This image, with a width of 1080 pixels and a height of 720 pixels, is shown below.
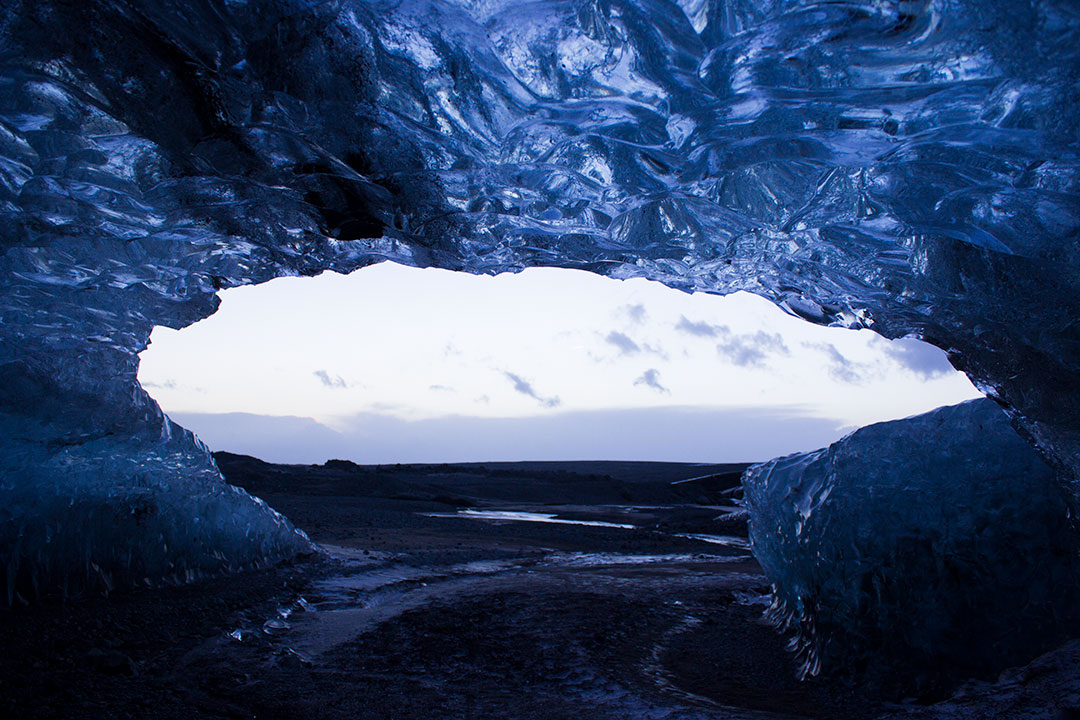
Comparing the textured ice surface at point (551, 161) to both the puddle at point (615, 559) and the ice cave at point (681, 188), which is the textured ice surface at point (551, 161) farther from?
the puddle at point (615, 559)

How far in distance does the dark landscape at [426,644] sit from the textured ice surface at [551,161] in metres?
1.28

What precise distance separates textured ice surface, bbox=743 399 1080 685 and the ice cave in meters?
0.02

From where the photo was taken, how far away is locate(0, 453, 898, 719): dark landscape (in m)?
3.45

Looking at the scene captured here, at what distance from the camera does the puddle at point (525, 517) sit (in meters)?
13.2

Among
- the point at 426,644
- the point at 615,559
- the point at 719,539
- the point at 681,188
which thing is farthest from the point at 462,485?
the point at 681,188

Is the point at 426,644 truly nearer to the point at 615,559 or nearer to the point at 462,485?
the point at 615,559

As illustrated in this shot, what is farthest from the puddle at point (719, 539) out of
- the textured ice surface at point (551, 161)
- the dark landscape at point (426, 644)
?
the textured ice surface at point (551, 161)

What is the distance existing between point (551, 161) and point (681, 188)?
3.05 feet

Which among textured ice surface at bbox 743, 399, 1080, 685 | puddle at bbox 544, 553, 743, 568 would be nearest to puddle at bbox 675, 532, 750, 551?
puddle at bbox 544, 553, 743, 568

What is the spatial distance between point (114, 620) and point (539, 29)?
4.66 metres

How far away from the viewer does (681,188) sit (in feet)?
15.5

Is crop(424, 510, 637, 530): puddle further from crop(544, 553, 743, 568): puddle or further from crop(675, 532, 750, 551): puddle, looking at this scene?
crop(544, 553, 743, 568): puddle

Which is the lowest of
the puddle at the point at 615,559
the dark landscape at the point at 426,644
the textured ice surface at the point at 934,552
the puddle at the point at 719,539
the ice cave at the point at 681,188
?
the puddle at the point at 719,539

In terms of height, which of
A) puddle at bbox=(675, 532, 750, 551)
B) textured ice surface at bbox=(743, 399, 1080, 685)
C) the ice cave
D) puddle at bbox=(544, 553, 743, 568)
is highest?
the ice cave
